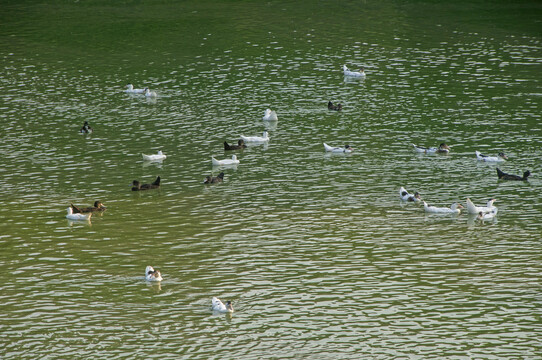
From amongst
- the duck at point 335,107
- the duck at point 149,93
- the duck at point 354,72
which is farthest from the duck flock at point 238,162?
the duck at point 354,72

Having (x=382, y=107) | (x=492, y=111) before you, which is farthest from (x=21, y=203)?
(x=492, y=111)

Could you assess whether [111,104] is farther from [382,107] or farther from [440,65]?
[440,65]

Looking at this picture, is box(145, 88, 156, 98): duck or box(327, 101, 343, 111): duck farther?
box(145, 88, 156, 98): duck

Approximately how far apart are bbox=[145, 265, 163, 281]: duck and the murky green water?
0.99 feet

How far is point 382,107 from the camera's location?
4959 cm

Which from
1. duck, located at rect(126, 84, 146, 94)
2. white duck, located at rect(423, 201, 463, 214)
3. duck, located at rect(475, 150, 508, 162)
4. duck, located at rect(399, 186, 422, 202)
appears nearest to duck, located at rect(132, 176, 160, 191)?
duck, located at rect(399, 186, 422, 202)

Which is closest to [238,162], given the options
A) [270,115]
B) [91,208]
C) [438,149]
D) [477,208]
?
[270,115]

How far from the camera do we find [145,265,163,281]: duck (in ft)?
87.2

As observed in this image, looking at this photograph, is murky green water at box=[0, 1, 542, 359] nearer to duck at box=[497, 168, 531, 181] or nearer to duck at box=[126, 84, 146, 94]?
duck at box=[497, 168, 531, 181]

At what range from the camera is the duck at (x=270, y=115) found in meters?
47.1

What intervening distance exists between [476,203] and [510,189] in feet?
9.49

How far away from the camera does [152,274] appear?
2661cm

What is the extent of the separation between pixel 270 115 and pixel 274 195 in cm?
1254

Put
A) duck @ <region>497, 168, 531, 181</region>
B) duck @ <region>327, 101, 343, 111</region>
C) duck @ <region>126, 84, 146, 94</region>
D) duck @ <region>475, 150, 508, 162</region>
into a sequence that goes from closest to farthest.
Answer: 1. duck @ <region>497, 168, 531, 181</region>
2. duck @ <region>475, 150, 508, 162</region>
3. duck @ <region>327, 101, 343, 111</region>
4. duck @ <region>126, 84, 146, 94</region>
